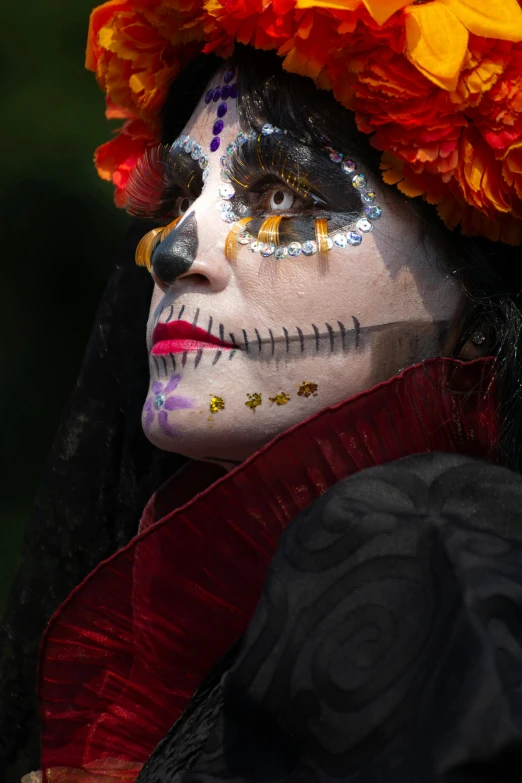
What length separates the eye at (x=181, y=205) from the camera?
1.84 m

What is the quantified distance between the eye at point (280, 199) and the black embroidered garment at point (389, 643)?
1.78ft

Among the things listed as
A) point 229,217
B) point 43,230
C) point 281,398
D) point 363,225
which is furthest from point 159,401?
point 43,230

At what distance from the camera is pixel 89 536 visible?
2117mm

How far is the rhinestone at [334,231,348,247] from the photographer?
154cm

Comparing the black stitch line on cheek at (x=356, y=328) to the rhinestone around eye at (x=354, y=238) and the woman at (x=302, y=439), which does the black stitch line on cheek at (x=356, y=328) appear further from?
the rhinestone around eye at (x=354, y=238)

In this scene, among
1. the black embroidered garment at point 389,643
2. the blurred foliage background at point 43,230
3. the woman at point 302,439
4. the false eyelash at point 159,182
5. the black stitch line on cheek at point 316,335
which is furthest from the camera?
the blurred foliage background at point 43,230

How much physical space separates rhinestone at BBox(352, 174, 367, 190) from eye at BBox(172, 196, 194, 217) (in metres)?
0.36

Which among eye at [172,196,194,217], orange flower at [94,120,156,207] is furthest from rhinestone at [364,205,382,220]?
orange flower at [94,120,156,207]

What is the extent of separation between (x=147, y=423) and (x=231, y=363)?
18 cm

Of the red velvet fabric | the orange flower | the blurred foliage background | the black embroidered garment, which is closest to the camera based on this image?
the black embroidered garment

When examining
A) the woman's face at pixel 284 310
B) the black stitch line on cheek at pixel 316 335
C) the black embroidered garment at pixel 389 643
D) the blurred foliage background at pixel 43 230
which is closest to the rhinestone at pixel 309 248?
the woman's face at pixel 284 310

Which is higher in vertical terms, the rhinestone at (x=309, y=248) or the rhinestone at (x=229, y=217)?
the rhinestone at (x=229, y=217)

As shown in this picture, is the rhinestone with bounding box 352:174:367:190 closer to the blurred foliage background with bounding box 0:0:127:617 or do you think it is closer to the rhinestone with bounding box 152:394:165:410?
the rhinestone with bounding box 152:394:165:410

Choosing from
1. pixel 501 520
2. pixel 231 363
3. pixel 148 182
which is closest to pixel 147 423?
pixel 231 363
